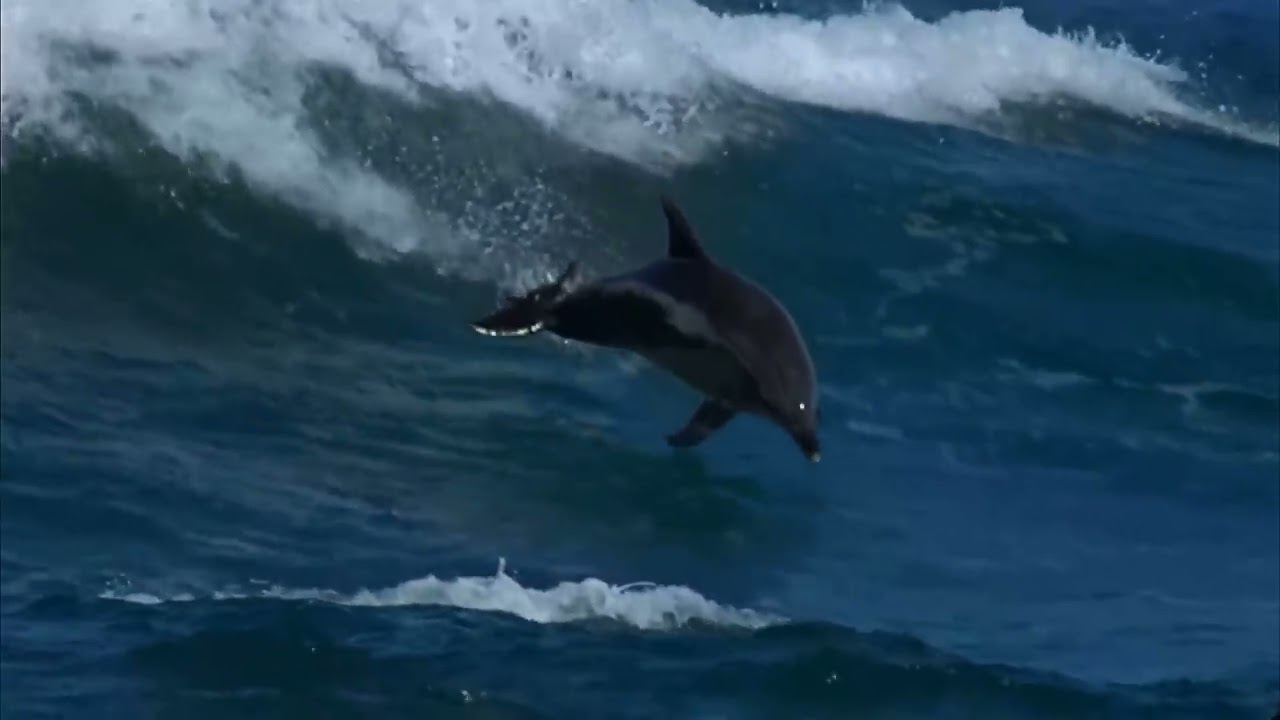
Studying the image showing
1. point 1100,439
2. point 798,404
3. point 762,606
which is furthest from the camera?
point 1100,439

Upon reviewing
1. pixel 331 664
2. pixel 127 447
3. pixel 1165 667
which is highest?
pixel 127 447

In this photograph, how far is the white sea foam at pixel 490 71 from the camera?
19000 mm

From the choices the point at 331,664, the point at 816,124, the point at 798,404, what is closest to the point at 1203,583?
the point at 331,664

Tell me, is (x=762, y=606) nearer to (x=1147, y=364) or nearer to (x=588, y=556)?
(x=588, y=556)

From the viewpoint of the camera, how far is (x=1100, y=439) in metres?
18.2

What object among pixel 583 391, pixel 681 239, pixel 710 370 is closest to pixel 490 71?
pixel 583 391

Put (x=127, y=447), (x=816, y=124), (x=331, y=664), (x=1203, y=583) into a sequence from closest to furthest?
(x=331, y=664) → (x=127, y=447) → (x=1203, y=583) → (x=816, y=124)

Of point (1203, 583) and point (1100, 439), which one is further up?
point (1100, 439)

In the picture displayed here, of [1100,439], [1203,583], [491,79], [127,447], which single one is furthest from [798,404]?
[491,79]

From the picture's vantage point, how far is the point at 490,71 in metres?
22.1

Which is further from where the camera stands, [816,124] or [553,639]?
[816,124]

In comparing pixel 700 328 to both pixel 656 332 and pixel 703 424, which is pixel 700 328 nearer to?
pixel 656 332

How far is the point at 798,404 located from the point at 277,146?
17.2m

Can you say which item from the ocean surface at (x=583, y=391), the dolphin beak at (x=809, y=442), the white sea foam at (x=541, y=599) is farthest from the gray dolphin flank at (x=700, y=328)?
the white sea foam at (x=541, y=599)
